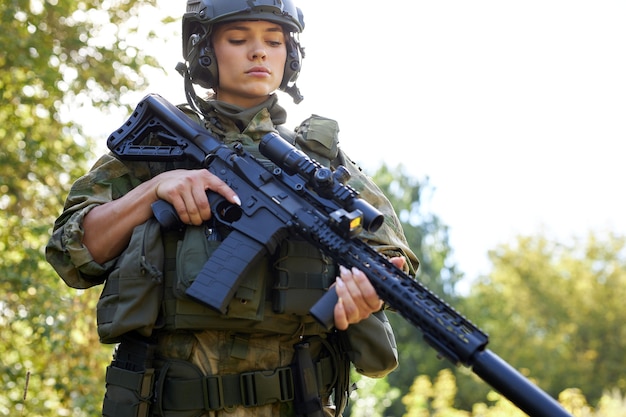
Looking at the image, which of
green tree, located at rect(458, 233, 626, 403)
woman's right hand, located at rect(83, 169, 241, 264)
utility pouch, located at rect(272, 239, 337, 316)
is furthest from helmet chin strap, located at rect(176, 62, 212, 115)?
green tree, located at rect(458, 233, 626, 403)

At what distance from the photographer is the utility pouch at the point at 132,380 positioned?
325 centimetres

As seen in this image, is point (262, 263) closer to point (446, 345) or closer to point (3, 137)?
point (446, 345)

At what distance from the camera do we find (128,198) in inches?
134

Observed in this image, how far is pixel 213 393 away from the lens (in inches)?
126

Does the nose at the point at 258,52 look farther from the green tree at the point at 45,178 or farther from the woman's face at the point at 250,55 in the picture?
the green tree at the point at 45,178

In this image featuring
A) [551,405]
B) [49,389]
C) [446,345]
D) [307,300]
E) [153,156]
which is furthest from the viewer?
[49,389]

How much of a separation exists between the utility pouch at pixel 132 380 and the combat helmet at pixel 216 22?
45.8 inches

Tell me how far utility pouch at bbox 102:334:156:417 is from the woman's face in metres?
1.11

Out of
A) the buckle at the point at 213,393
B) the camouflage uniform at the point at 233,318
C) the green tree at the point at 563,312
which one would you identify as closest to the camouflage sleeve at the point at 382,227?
the camouflage uniform at the point at 233,318

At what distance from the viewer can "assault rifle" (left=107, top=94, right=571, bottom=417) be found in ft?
9.02

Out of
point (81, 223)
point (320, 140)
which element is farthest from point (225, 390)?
point (320, 140)

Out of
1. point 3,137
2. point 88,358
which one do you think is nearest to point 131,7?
point 3,137

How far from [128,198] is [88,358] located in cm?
465

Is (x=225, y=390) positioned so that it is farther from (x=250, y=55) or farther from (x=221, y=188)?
(x=250, y=55)
